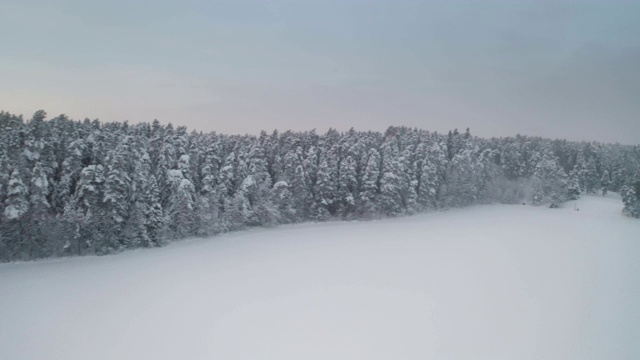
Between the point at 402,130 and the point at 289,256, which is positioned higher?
the point at 402,130

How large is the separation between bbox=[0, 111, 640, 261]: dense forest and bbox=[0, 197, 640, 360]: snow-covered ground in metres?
4.17

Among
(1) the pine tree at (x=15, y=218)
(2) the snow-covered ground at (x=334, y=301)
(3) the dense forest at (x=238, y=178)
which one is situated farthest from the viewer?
(3) the dense forest at (x=238, y=178)

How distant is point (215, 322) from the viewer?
25141 mm

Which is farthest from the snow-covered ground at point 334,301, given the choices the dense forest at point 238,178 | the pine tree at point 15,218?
the dense forest at point 238,178

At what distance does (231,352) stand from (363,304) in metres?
10.9

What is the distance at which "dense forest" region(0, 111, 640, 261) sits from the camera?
39.9m

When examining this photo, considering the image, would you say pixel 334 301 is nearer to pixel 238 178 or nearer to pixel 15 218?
pixel 15 218

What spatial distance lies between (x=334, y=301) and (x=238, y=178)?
33.5 metres

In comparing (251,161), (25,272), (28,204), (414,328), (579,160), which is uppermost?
(579,160)

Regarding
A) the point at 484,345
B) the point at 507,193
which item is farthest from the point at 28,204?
the point at 507,193

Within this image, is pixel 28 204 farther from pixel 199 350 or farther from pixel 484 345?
pixel 484 345

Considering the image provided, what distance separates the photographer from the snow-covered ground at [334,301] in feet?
71.9

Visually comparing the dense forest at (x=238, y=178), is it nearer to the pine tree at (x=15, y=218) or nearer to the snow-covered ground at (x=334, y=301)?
the pine tree at (x=15, y=218)

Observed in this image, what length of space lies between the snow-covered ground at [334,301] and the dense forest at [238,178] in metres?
4.17
